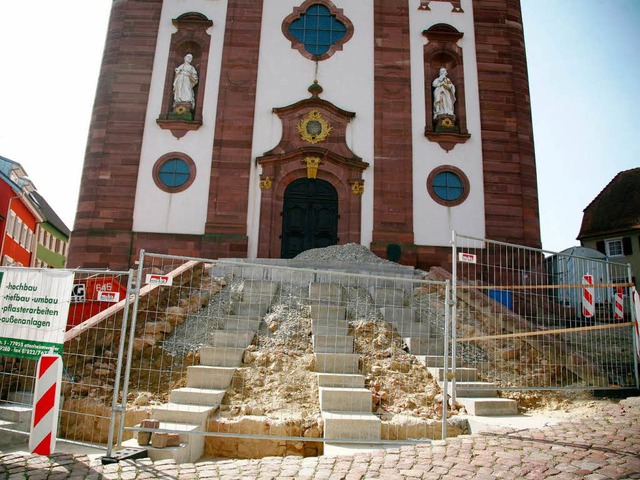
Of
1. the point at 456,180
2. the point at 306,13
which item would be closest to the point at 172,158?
the point at 306,13

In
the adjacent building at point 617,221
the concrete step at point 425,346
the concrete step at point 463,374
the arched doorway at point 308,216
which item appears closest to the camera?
the concrete step at point 463,374

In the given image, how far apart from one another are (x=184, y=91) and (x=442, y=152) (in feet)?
25.7

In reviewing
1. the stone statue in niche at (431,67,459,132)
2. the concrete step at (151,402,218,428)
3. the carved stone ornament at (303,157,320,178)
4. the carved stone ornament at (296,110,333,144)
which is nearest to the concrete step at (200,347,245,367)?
the concrete step at (151,402,218,428)

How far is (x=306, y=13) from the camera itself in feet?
57.1

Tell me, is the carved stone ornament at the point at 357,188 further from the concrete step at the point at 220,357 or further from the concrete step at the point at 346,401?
the concrete step at the point at 346,401

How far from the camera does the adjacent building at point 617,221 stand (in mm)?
29875

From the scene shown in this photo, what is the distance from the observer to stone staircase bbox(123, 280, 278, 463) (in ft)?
17.1

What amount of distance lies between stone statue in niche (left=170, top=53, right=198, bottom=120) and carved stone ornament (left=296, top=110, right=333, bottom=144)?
129 inches

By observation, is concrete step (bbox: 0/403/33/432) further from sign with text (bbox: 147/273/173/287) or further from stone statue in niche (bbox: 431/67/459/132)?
stone statue in niche (bbox: 431/67/459/132)

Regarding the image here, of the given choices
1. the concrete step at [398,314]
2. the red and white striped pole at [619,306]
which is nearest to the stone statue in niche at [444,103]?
the concrete step at [398,314]

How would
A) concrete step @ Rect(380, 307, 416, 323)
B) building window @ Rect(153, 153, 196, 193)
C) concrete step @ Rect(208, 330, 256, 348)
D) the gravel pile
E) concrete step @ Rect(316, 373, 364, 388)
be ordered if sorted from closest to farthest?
concrete step @ Rect(316, 373, 364, 388) → concrete step @ Rect(208, 330, 256, 348) → concrete step @ Rect(380, 307, 416, 323) → the gravel pile → building window @ Rect(153, 153, 196, 193)

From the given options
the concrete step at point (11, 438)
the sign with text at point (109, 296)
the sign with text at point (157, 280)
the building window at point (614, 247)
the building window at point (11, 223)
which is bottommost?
the concrete step at point (11, 438)

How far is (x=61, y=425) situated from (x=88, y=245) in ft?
30.7

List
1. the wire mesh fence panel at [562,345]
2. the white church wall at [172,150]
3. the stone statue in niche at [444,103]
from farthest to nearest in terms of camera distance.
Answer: the stone statue in niche at [444,103], the white church wall at [172,150], the wire mesh fence panel at [562,345]
